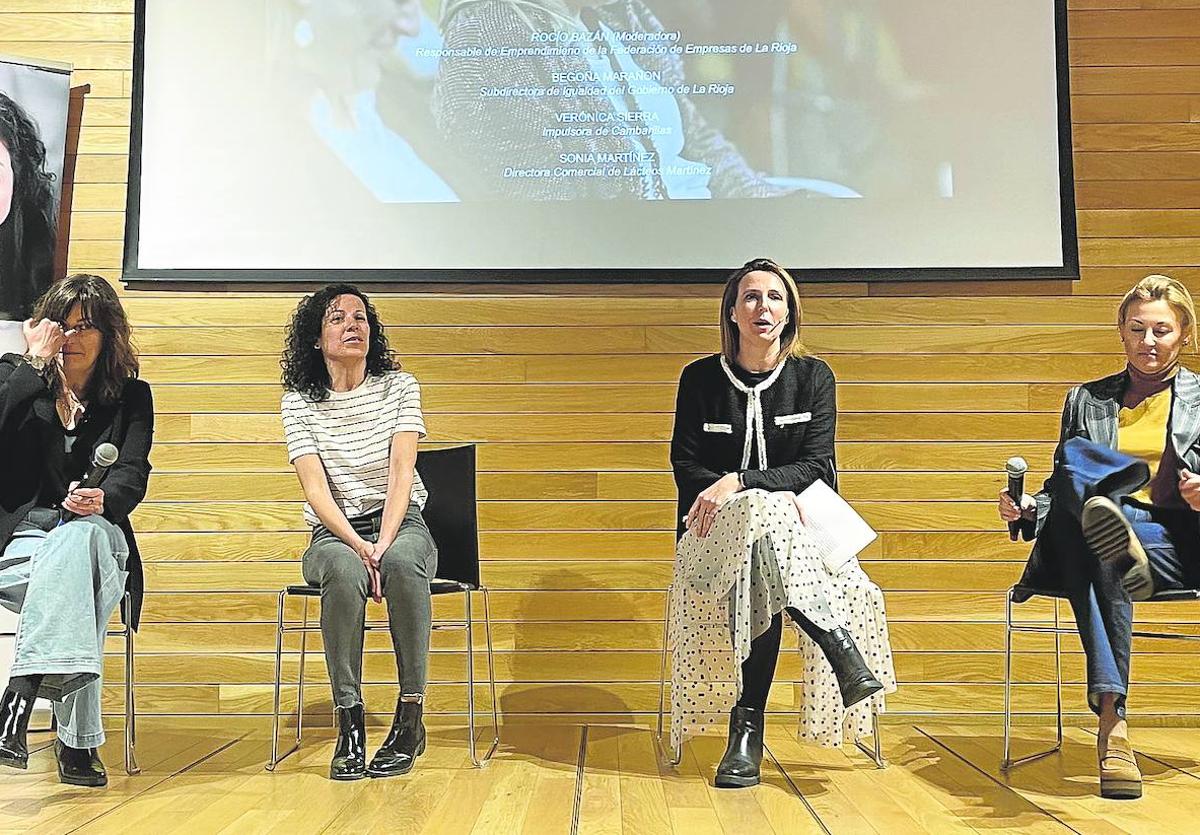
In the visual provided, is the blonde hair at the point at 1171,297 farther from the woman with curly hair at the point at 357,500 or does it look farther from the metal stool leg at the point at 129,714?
the metal stool leg at the point at 129,714

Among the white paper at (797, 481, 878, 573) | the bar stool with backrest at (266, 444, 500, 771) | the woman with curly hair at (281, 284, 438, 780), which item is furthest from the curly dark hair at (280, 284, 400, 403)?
the white paper at (797, 481, 878, 573)

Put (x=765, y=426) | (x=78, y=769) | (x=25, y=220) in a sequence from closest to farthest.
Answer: (x=78, y=769), (x=765, y=426), (x=25, y=220)

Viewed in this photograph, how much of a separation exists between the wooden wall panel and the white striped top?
552mm

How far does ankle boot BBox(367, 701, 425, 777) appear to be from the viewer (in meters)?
2.56

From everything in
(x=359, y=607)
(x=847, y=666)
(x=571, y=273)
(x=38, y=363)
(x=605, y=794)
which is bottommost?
(x=605, y=794)

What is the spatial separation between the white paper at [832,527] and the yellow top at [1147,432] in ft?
Result: 1.98

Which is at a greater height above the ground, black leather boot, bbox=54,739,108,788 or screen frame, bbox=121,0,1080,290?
screen frame, bbox=121,0,1080,290

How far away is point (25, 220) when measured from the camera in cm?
→ 338

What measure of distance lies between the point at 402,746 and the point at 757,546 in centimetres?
90

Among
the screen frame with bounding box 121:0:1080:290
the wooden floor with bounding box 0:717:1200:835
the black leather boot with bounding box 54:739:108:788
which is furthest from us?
the screen frame with bounding box 121:0:1080:290

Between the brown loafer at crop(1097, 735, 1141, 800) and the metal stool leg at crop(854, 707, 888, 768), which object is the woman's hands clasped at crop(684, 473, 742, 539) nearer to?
the metal stool leg at crop(854, 707, 888, 768)

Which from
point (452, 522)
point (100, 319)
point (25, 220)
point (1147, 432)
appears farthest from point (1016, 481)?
point (25, 220)

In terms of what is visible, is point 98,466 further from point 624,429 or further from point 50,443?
point 624,429

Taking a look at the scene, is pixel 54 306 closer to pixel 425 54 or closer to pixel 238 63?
pixel 238 63
